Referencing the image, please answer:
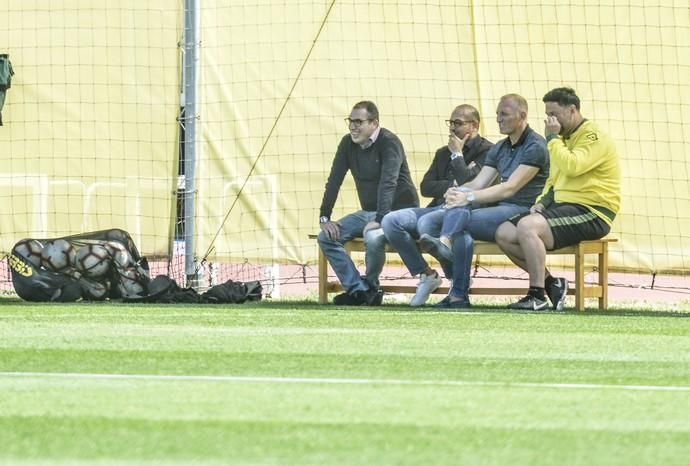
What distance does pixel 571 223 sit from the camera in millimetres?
10688

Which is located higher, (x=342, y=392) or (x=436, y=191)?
(x=436, y=191)

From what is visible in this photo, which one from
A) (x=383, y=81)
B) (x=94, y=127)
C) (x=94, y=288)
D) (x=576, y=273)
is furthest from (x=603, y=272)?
(x=94, y=127)

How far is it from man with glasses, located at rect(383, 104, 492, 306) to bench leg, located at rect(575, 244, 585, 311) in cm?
93

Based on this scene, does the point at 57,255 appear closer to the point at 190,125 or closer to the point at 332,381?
the point at 190,125

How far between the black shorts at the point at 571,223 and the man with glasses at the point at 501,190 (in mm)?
209

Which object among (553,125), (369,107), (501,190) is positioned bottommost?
(501,190)

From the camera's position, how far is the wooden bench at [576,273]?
1088 cm

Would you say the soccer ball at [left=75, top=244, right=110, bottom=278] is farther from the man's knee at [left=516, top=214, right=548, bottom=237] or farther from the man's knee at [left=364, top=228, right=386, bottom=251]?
the man's knee at [left=516, top=214, right=548, bottom=237]

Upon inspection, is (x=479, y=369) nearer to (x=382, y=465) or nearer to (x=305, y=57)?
(x=382, y=465)

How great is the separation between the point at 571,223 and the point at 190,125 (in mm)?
3706

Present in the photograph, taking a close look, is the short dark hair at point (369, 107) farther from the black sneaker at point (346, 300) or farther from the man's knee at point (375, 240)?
the black sneaker at point (346, 300)

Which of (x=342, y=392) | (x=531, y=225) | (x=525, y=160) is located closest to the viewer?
(x=342, y=392)

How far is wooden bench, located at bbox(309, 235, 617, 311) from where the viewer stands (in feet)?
35.7

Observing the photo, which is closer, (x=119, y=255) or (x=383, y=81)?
(x=119, y=255)
